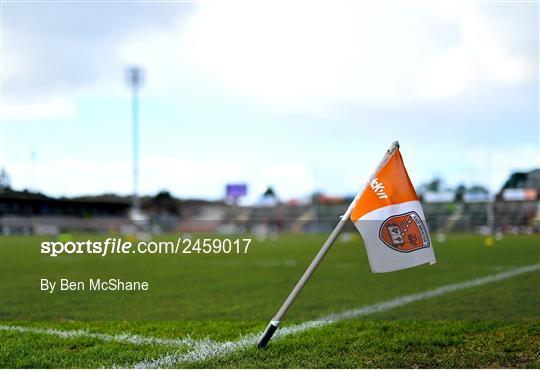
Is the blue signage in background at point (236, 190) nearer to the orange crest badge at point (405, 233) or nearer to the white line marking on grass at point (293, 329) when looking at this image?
the white line marking on grass at point (293, 329)

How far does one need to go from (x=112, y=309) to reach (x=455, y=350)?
3.57 m

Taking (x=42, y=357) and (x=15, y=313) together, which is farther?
(x=15, y=313)

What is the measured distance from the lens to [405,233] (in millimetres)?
4109

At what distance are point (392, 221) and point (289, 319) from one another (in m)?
2.08

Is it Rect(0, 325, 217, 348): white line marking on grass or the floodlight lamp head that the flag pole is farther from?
the floodlight lamp head

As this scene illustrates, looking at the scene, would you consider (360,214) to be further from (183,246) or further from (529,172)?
(529,172)

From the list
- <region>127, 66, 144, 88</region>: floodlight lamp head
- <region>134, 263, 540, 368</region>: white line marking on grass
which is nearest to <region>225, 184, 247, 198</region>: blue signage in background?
<region>127, 66, 144, 88</region>: floodlight lamp head

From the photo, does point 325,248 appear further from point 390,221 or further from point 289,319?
point 289,319

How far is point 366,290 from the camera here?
8.18 m

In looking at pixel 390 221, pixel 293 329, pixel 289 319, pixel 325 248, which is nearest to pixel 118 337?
pixel 293 329

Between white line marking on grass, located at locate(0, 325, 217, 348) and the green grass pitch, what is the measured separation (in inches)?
3.5

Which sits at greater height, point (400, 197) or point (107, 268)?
point (400, 197)

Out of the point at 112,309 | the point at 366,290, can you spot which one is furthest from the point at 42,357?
the point at 366,290

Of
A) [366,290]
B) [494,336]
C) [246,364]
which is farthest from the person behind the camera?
[366,290]
